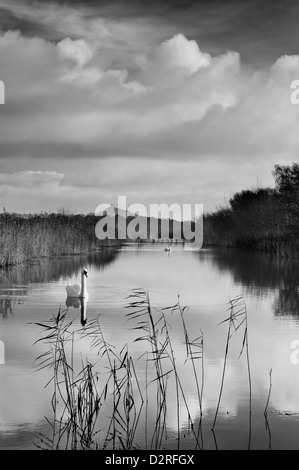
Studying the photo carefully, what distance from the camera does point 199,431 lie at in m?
5.61

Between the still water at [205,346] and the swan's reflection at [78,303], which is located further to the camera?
the swan's reflection at [78,303]

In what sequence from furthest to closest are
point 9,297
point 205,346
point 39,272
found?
Result: point 39,272, point 9,297, point 205,346

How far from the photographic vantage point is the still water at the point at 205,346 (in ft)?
18.7

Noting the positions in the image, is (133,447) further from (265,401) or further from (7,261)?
(7,261)

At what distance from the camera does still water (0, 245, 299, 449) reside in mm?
5691

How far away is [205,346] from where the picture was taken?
9227 mm

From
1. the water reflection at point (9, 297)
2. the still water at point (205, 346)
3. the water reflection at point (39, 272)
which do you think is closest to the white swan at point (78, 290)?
the still water at point (205, 346)

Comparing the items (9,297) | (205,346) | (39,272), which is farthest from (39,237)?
(205,346)

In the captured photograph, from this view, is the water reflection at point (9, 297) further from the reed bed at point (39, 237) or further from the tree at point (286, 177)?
the tree at point (286, 177)

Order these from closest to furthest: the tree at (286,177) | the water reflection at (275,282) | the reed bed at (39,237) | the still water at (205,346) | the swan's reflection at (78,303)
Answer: the still water at (205,346) → the swan's reflection at (78,303) → the water reflection at (275,282) → the reed bed at (39,237) → the tree at (286,177)

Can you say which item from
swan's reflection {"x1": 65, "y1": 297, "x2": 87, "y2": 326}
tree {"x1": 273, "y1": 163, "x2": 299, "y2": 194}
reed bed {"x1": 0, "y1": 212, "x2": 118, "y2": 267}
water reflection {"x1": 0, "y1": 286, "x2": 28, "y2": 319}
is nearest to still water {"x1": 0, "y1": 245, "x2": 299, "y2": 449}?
water reflection {"x1": 0, "y1": 286, "x2": 28, "y2": 319}

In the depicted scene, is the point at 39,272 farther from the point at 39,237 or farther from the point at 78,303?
the point at 78,303
